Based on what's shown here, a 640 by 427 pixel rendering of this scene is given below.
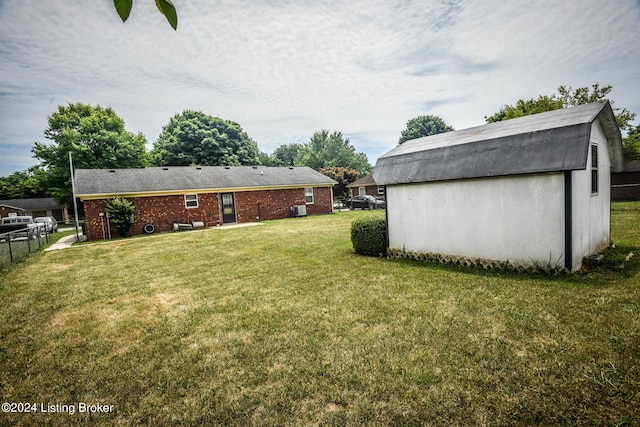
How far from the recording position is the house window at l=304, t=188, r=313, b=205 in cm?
2544

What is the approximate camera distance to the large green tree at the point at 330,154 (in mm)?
52719

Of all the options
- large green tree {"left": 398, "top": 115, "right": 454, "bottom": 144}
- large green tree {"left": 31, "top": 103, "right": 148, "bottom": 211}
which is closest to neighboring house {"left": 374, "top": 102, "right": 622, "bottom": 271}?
large green tree {"left": 31, "top": 103, "right": 148, "bottom": 211}

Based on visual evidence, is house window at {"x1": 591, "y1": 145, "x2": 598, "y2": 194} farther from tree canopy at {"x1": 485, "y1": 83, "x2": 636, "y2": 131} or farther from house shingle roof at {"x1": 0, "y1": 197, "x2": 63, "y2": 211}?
house shingle roof at {"x1": 0, "y1": 197, "x2": 63, "y2": 211}

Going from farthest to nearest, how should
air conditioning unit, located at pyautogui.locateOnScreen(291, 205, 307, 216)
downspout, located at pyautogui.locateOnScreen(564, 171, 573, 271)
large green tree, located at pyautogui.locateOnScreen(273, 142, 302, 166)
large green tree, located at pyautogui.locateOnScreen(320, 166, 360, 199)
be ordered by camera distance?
large green tree, located at pyautogui.locateOnScreen(273, 142, 302, 166) → large green tree, located at pyautogui.locateOnScreen(320, 166, 360, 199) → air conditioning unit, located at pyautogui.locateOnScreen(291, 205, 307, 216) → downspout, located at pyautogui.locateOnScreen(564, 171, 573, 271)

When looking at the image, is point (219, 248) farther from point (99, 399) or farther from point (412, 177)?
point (99, 399)

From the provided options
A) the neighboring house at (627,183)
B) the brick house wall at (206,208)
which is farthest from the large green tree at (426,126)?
the brick house wall at (206,208)

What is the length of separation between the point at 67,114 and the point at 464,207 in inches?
1667

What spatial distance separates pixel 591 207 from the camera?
6.77 meters

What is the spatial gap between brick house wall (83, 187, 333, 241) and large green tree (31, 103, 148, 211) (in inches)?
659

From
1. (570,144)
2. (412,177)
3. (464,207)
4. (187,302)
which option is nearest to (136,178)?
(187,302)

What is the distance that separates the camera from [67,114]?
32.6 metres

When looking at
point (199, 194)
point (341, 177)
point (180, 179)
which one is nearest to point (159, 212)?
point (199, 194)

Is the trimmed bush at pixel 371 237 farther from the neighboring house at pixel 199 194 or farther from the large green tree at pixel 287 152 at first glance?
the large green tree at pixel 287 152

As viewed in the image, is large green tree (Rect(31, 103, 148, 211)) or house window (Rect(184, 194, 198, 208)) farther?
large green tree (Rect(31, 103, 148, 211))
